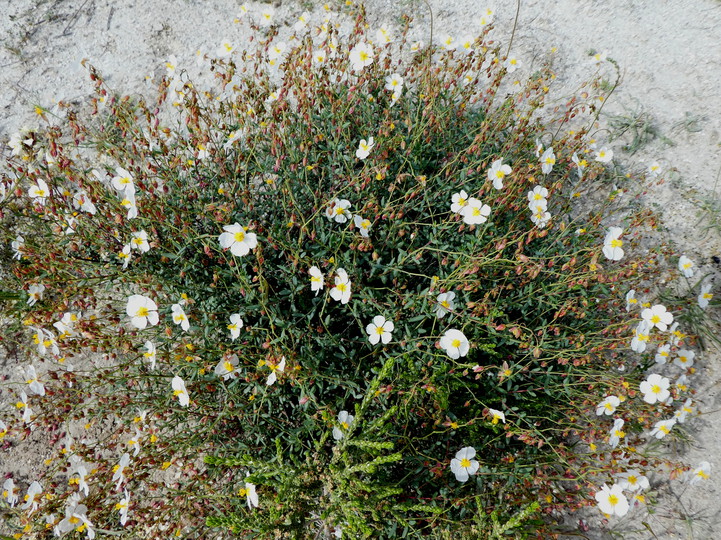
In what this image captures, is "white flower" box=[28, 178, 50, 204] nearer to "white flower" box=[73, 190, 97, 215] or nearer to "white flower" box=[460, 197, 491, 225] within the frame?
"white flower" box=[73, 190, 97, 215]

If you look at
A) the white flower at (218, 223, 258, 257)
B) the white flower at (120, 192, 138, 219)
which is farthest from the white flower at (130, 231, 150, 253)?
the white flower at (218, 223, 258, 257)

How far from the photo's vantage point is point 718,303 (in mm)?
3021

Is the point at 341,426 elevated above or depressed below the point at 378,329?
below

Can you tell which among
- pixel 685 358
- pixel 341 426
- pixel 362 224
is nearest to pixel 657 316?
pixel 685 358

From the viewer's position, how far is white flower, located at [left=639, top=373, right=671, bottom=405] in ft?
7.47

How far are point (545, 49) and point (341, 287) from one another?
3.41 meters

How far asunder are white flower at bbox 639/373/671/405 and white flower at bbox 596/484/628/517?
0.53 meters

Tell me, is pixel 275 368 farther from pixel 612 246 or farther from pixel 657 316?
pixel 657 316

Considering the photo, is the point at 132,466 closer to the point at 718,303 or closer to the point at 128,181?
the point at 128,181

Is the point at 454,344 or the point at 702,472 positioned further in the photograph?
the point at 702,472

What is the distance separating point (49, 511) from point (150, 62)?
12.4ft

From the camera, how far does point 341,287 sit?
7.18 ft

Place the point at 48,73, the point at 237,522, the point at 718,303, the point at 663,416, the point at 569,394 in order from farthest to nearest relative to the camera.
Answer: the point at 48,73 < the point at 718,303 < the point at 663,416 < the point at 569,394 < the point at 237,522

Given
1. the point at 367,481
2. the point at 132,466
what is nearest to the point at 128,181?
the point at 132,466
